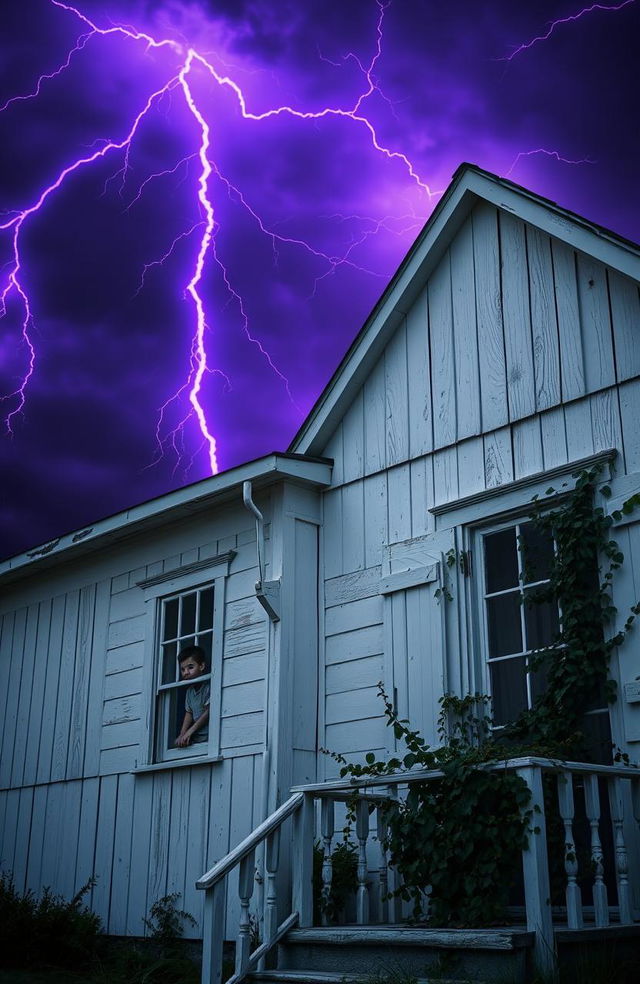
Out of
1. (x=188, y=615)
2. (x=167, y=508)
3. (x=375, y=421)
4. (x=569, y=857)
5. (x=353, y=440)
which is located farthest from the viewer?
(x=188, y=615)

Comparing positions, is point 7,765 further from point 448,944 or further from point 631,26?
point 631,26

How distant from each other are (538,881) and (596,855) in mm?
523

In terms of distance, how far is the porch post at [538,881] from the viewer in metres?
4.84

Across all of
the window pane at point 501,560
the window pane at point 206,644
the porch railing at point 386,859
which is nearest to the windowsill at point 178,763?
the window pane at point 206,644

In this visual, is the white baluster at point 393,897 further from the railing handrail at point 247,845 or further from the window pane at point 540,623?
the window pane at point 540,623

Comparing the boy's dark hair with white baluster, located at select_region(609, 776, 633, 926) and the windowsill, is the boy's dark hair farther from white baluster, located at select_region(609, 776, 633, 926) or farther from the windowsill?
white baluster, located at select_region(609, 776, 633, 926)

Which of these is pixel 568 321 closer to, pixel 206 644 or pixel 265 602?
pixel 265 602

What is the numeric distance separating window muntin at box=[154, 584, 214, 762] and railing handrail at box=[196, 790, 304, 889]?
104 inches

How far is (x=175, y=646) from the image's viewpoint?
378 inches

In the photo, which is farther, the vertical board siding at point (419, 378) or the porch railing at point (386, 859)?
the vertical board siding at point (419, 378)

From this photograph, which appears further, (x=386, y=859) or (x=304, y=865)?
(x=386, y=859)

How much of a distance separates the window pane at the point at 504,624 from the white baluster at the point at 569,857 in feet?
5.68

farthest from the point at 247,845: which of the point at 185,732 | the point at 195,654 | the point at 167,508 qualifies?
the point at 167,508

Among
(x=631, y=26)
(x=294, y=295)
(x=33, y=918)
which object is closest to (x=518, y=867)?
(x=33, y=918)
